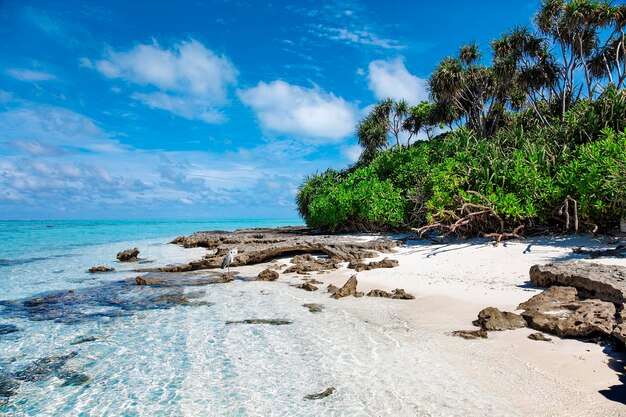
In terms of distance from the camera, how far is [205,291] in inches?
372

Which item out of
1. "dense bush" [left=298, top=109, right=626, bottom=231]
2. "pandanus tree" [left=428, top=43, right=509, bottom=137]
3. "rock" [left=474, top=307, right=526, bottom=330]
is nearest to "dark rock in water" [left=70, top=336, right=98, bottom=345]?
"rock" [left=474, top=307, right=526, bottom=330]

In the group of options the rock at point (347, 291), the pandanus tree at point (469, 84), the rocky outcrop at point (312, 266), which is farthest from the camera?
the pandanus tree at point (469, 84)

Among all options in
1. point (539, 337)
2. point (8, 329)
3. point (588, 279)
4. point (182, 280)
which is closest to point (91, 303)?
point (8, 329)

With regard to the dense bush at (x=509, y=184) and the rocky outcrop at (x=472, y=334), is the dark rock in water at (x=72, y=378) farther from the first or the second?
the dense bush at (x=509, y=184)

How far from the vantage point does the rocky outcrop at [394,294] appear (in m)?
7.95

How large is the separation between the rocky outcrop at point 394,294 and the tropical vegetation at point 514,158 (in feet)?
19.3

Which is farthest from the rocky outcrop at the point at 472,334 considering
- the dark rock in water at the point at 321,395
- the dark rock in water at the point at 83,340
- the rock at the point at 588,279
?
the dark rock in water at the point at 83,340

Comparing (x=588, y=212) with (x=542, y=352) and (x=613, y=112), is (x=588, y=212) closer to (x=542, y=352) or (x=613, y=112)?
(x=613, y=112)

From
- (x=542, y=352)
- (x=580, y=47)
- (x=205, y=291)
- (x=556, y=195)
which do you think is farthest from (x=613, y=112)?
(x=205, y=291)

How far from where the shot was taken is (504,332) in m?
5.43

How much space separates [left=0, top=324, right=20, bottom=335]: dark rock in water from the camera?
6.47m

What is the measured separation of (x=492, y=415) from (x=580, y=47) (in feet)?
76.3

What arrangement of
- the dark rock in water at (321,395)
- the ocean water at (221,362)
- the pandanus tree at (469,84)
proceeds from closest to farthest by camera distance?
the ocean water at (221,362) → the dark rock in water at (321,395) → the pandanus tree at (469,84)

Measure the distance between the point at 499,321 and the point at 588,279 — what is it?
1841 millimetres
